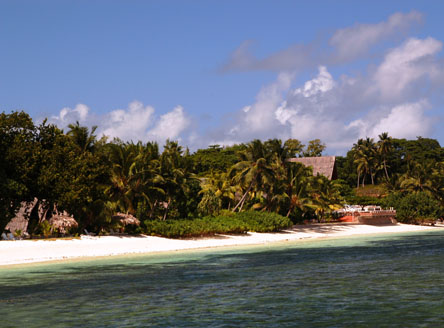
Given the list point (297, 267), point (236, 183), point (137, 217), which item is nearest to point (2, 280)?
point (297, 267)

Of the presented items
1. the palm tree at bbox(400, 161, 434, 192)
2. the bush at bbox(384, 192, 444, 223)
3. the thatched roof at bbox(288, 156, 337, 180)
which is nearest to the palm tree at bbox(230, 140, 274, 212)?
the bush at bbox(384, 192, 444, 223)

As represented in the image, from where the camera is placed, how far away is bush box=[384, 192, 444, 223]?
240 feet

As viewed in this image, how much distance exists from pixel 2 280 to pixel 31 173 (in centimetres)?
1444

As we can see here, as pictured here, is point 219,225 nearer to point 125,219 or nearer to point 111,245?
point 125,219

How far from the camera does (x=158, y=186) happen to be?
49.2 metres

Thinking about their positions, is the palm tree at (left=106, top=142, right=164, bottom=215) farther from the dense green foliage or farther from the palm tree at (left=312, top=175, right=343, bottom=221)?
the palm tree at (left=312, top=175, right=343, bottom=221)

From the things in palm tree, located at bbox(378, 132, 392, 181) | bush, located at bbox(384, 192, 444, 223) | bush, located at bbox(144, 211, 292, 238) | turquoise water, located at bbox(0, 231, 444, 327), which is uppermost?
palm tree, located at bbox(378, 132, 392, 181)

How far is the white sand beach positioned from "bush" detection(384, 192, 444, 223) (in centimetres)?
1933

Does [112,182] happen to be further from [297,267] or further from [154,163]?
[297,267]

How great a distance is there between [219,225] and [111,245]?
11.0m

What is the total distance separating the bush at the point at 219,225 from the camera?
146 feet

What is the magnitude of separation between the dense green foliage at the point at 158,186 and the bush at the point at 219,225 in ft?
0.26

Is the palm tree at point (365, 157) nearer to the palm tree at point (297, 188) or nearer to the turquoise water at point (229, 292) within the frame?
the palm tree at point (297, 188)

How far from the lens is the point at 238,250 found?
41469 millimetres
